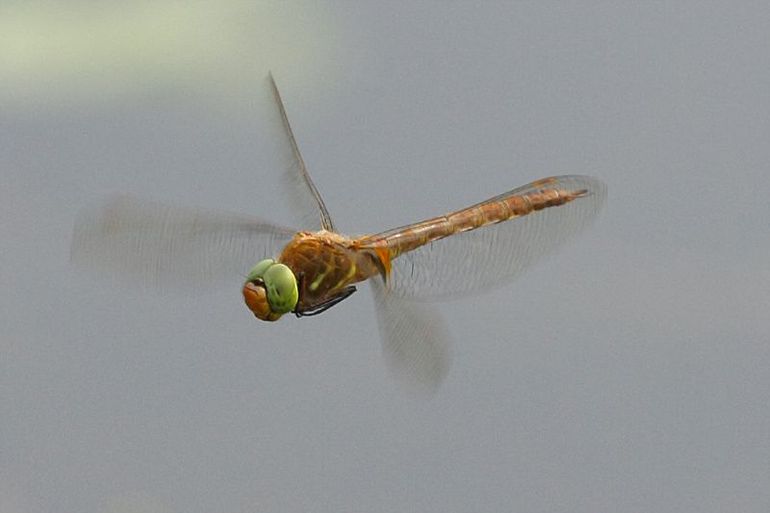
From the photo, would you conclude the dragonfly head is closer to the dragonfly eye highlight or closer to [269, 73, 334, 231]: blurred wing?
the dragonfly eye highlight

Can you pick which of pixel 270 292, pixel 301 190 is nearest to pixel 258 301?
pixel 270 292

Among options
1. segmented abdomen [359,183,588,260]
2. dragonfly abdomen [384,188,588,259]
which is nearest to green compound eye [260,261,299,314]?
segmented abdomen [359,183,588,260]

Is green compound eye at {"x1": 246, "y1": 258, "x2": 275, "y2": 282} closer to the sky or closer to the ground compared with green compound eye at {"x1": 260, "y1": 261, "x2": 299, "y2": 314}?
closer to the sky

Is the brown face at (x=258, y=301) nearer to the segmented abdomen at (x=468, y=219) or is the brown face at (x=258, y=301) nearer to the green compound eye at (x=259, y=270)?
the green compound eye at (x=259, y=270)

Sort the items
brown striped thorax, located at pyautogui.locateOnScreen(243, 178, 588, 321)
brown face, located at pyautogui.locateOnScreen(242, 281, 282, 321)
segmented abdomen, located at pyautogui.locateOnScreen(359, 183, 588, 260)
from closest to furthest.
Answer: brown face, located at pyautogui.locateOnScreen(242, 281, 282, 321) < brown striped thorax, located at pyautogui.locateOnScreen(243, 178, 588, 321) < segmented abdomen, located at pyautogui.locateOnScreen(359, 183, 588, 260)

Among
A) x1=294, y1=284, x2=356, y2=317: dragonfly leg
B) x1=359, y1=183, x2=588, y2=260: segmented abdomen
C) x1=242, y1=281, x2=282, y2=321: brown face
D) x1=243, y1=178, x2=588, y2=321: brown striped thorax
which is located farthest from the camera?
x1=359, y1=183, x2=588, y2=260: segmented abdomen

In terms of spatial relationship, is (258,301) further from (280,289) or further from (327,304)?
(327,304)

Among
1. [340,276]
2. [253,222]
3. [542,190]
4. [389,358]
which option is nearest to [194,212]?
[253,222]

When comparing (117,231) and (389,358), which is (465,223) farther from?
(117,231)
